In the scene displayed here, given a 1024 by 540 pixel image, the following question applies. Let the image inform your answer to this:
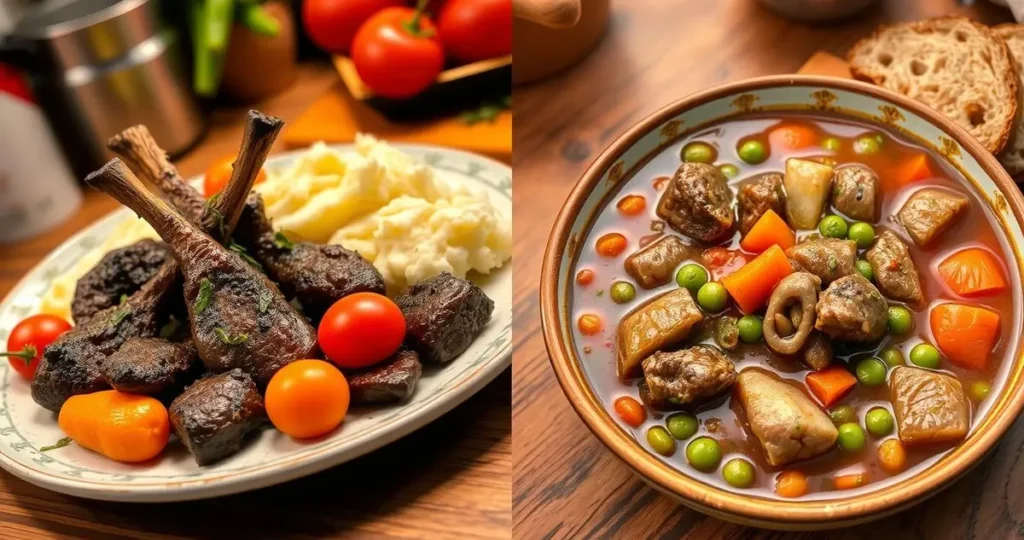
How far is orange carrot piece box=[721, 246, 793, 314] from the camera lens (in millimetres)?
2025

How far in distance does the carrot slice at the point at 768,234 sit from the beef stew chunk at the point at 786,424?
400 mm

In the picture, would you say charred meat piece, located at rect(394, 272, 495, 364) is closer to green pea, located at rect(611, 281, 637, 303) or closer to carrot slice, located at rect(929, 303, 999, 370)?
green pea, located at rect(611, 281, 637, 303)

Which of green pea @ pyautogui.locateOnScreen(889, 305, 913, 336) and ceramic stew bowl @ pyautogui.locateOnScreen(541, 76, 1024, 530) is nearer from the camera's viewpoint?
ceramic stew bowl @ pyautogui.locateOnScreen(541, 76, 1024, 530)

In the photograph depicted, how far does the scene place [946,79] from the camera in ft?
8.48

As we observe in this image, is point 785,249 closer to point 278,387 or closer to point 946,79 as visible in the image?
point 946,79

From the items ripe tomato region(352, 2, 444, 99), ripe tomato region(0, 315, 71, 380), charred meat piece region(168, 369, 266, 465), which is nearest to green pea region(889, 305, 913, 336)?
charred meat piece region(168, 369, 266, 465)

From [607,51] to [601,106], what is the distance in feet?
0.97

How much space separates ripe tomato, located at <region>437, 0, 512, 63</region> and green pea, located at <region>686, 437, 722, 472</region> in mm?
2062

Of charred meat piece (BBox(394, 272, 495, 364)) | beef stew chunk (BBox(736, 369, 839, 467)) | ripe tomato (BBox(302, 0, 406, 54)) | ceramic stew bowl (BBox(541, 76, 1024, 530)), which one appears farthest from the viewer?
ripe tomato (BBox(302, 0, 406, 54))

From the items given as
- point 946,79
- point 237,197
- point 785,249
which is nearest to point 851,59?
point 946,79

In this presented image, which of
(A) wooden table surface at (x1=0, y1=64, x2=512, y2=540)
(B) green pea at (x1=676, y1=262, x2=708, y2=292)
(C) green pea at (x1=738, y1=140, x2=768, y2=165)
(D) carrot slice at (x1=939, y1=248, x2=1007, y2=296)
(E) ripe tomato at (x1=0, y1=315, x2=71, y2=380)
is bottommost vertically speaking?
(A) wooden table surface at (x1=0, y1=64, x2=512, y2=540)

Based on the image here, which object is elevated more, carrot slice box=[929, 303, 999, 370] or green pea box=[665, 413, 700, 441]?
carrot slice box=[929, 303, 999, 370]

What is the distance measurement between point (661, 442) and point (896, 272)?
68 centimetres

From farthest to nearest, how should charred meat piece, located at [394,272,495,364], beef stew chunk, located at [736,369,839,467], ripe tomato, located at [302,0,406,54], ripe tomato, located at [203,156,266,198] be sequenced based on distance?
ripe tomato, located at [302,0,406,54]
ripe tomato, located at [203,156,266,198]
charred meat piece, located at [394,272,495,364]
beef stew chunk, located at [736,369,839,467]
